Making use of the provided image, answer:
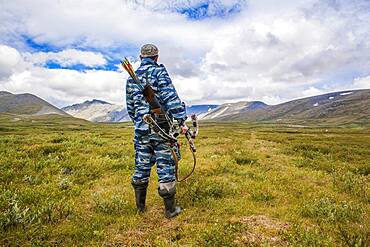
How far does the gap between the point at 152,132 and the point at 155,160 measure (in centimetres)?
81

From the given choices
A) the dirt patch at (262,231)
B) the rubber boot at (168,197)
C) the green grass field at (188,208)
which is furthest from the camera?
the rubber boot at (168,197)

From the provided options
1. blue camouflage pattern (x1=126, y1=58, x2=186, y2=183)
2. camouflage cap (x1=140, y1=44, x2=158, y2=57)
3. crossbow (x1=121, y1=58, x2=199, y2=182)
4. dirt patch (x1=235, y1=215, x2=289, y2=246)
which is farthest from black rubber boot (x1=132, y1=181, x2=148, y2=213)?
camouflage cap (x1=140, y1=44, x2=158, y2=57)

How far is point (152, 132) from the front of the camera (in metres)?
6.82

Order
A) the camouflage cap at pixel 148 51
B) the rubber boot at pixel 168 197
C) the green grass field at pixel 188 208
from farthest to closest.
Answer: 1. the camouflage cap at pixel 148 51
2. the rubber boot at pixel 168 197
3. the green grass field at pixel 188 208

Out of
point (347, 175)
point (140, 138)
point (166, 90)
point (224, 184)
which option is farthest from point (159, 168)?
point (347, 175)

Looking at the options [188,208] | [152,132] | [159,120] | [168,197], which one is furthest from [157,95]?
[188,208]

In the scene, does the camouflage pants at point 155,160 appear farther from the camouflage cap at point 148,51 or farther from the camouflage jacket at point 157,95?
the camouflage cap at point 148,51

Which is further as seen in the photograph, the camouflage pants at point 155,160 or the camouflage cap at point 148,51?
the camouflage cap at point 148,51

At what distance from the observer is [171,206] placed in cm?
692

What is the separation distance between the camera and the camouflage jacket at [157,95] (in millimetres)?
6758

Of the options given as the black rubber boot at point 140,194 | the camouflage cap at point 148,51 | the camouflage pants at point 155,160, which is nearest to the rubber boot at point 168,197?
the camouflage pants at point 155,160

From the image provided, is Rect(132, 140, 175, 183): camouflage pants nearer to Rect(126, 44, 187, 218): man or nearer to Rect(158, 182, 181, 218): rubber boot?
Rect(126, 44, 187, 218): man

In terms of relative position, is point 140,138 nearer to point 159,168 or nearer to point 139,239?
point 159,168

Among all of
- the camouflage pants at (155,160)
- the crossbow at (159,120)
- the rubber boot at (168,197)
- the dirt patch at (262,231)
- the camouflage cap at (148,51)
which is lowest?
the dirt patch at (262,231)
